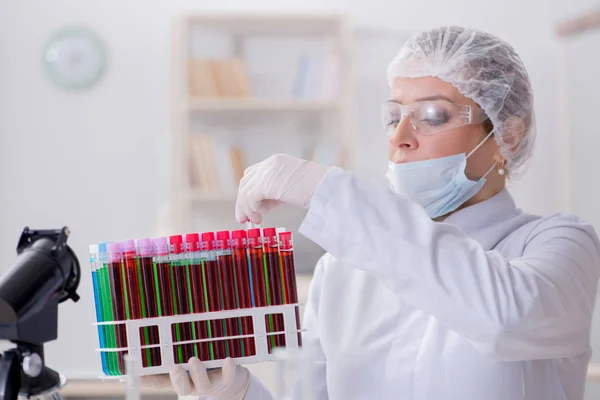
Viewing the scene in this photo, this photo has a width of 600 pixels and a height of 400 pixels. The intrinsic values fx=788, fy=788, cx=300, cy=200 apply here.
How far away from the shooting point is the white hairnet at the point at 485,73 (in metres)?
1.39

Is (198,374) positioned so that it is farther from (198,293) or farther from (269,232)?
(269,232)

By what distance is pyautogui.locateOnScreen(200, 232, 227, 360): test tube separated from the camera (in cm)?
104

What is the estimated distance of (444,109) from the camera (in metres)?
1.38

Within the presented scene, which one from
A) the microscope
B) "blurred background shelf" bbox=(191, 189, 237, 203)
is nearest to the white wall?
"blurred background shelf" bbox=(191, 189, 237, 203)

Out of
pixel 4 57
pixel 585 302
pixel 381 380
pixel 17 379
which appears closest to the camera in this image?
pixel 17 379

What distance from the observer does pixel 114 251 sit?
1014 millimetres

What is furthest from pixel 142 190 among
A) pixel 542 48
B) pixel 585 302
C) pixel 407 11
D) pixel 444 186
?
pixel 585 302

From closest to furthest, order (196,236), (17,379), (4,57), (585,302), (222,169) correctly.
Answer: (17,379)
(196,236)
(585,302)
(222,169)
(4,57)

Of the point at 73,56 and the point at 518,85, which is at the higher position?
the point at 73,56

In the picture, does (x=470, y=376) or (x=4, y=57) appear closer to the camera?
(x=470, y=376)

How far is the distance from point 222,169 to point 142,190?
0.59m

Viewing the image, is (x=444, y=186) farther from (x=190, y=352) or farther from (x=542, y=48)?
(x=542, y=48)

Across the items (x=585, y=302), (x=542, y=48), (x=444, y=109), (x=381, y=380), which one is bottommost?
(x=381, y=380)

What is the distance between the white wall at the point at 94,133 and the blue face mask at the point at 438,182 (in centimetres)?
236
